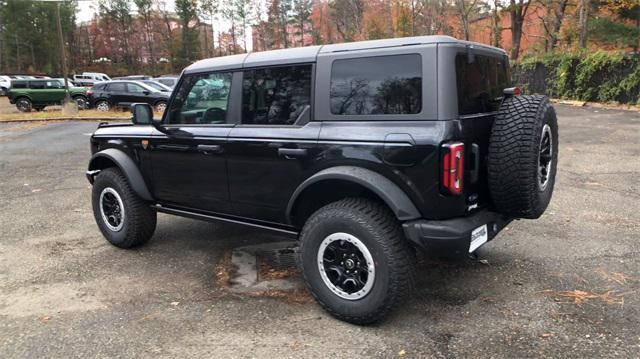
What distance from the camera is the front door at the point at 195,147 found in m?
4.02

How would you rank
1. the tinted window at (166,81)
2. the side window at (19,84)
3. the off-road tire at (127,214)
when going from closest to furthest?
the off-road tire at (127,214), the side window at (19,84), the tinted window at (166,81)

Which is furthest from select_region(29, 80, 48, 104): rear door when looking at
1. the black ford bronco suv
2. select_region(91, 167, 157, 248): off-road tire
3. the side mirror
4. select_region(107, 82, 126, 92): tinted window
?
the black ford bronco suv

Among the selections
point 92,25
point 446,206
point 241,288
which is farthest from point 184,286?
point 92,25

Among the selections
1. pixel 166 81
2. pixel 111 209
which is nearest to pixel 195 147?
pixel 111 209

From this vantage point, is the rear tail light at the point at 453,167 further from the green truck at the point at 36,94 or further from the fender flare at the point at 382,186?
the green truck at the point at 36,94

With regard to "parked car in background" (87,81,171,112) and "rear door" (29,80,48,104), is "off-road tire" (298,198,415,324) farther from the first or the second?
"rear door" (29,80,48,104)

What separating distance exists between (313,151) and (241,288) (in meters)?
1.32

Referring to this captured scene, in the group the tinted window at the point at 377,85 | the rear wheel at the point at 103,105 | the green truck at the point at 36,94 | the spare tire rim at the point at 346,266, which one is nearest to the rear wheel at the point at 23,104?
the green truck at the point at 36,94

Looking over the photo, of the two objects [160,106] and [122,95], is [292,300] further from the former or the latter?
[122,95]

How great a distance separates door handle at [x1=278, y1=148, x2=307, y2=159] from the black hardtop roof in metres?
0.66

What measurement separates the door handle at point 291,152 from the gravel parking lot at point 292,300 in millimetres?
1091

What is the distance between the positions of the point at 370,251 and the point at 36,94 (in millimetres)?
25305

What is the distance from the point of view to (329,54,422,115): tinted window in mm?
3080

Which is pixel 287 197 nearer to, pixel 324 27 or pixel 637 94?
pixel 637 94
